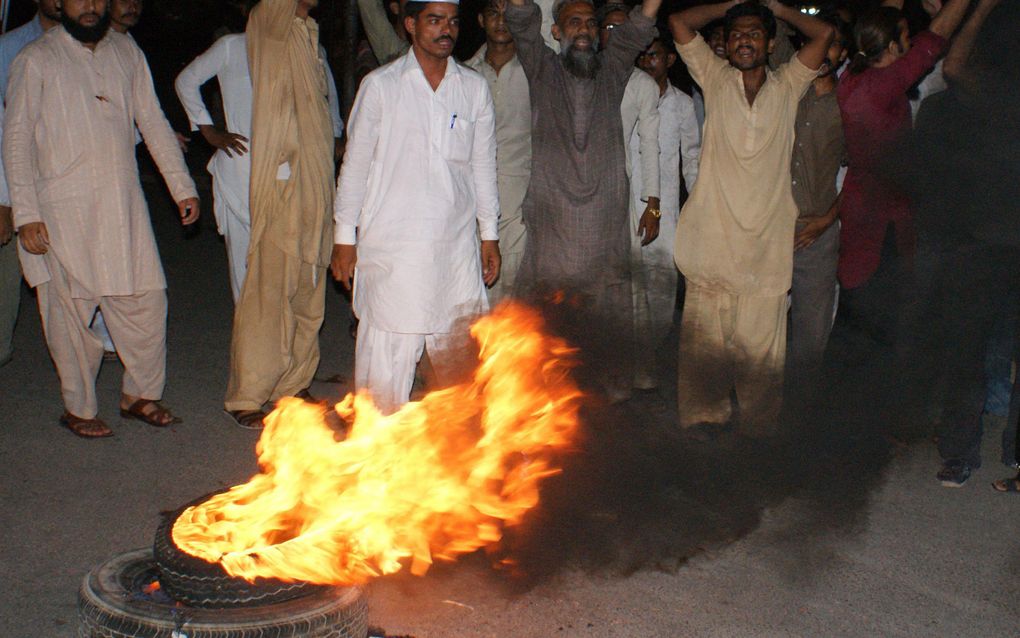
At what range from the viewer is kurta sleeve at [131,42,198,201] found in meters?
5.69

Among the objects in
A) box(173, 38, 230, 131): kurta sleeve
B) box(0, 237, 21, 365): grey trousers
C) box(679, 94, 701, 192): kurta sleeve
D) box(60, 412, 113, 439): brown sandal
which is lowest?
box(60, 412, 113, 439): brown sandal

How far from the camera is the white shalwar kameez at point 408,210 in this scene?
495 cm

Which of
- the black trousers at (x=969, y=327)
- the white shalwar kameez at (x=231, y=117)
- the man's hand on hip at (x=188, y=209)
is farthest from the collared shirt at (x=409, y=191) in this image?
the black trousers at (x=969, y=327)

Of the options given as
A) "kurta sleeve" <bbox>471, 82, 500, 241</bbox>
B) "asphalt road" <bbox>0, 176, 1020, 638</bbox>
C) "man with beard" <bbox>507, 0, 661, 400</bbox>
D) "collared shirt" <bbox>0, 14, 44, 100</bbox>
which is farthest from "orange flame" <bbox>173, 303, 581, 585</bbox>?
"collared shirt" <bbox>0, 14, 44, 100</bbox>

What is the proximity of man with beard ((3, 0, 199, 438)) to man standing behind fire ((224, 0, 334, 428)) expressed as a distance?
1.40 feet

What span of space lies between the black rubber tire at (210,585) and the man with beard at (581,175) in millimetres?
3042

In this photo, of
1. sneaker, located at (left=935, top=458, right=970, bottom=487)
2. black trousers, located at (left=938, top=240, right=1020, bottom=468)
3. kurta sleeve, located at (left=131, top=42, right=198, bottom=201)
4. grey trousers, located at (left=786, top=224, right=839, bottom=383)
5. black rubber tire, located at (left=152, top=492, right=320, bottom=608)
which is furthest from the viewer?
grey trousers, located at (left=786, top=224, right=839, bottom=383)

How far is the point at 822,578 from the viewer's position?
4.37 meters

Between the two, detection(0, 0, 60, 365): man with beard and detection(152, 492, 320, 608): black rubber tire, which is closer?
detection(152, 492, 320, 608): black rubber tire

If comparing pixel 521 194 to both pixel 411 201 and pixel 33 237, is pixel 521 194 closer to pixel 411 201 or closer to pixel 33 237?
pixel 411 201

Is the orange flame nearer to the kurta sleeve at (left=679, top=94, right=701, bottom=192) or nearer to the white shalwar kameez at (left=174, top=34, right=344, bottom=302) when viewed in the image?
the white shalwar kameez at (left=174, top=34, right=344, bottom=302)

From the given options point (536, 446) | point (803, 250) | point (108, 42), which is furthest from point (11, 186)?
point (803, 250)

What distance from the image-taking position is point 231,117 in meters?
6.16

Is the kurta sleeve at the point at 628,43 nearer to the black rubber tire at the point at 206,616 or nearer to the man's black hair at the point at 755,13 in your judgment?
the man's black hair at the point at 755,13
